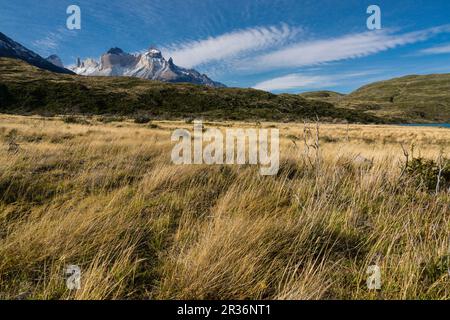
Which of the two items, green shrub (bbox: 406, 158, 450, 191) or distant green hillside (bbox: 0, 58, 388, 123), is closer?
green shrub (bbox: 406, 158, 450, 191)

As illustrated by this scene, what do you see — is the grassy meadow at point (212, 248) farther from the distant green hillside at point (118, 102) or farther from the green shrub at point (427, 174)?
the distant green hillside at point (118, 102)

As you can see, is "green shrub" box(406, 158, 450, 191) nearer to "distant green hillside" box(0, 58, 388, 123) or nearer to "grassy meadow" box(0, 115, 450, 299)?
"grassy meadow" box(0, 115, 450, 299)

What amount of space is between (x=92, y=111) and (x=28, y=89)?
2025 cm

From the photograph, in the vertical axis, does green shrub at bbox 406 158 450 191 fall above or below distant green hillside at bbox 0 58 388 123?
below

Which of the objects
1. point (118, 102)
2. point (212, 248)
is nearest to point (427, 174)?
point (212, 248)

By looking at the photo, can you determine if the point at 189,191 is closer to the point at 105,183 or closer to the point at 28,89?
the point at 105,183

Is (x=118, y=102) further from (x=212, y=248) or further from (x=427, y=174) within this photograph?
(x=212, y=248)

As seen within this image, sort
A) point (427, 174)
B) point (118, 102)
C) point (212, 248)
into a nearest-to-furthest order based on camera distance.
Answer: point (212, 248)
point (427, 174)
point (118, 102)

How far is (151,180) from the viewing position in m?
4.62

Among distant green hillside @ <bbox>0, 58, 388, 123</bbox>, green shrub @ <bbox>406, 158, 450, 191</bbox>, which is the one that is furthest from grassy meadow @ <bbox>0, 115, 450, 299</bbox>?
distant green hillside @ <bbox>0, 58, 388, 123</bbox>

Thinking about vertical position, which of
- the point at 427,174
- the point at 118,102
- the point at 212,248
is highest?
the point at 118,102

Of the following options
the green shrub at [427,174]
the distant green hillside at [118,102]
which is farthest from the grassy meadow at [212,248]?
the distant green hillside at [118,102]

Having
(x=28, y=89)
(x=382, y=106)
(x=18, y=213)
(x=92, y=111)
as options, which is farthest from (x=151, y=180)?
(x=382, y=106)
